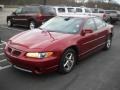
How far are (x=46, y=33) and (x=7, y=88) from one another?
209cm

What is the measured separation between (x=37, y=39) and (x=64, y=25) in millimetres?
1295

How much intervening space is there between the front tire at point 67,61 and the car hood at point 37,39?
0.46 meters

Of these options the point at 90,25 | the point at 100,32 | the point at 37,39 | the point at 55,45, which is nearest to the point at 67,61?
the point at 55,45

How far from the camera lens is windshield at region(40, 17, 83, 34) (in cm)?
677

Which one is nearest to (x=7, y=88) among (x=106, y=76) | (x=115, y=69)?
(x=106, y=76)

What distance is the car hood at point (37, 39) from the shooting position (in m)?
5.65

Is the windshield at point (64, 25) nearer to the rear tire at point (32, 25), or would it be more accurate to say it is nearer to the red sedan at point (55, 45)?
the red sedan at point (55, 45)

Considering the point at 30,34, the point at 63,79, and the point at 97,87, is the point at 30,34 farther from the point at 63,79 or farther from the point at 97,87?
the point at 97,87

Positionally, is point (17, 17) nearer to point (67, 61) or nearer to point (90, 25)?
point (90, 25)

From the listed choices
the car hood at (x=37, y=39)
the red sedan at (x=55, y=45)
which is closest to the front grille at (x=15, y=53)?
the red sedan at (x=55, y=45)

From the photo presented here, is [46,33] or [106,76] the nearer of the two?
[106,76]

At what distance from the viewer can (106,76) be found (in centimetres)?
607

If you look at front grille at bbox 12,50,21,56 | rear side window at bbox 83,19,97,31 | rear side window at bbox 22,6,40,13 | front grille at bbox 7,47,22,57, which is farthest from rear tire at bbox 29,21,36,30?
front grille at bbox 12,50,21,56

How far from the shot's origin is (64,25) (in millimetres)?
6969
